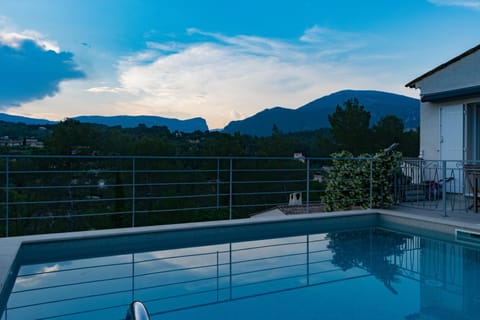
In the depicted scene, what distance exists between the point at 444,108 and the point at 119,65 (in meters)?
9.06

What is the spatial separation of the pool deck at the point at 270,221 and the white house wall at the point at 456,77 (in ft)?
9.28

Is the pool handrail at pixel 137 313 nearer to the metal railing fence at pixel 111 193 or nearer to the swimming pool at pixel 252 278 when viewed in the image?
the swimming pool at pixel 252 278

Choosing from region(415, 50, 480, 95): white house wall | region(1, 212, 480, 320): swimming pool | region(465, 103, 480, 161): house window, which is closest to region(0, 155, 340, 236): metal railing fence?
region(415, 50, 480, 95): white house wall

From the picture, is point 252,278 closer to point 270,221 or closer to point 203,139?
point 270,221

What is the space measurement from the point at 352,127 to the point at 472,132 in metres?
11.3

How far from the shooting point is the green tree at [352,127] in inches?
723

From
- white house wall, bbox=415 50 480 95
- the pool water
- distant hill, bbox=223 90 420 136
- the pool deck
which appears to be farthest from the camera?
distant hill, bbox=223 90 420 136

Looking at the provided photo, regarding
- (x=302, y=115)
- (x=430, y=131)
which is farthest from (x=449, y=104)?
(x=302, y=115)

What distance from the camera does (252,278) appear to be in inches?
141

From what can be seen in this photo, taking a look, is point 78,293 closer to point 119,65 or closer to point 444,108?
point 444,108

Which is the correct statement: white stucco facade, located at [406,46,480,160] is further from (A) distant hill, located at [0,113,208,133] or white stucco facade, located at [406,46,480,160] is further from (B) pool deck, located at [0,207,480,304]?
(A) distant hill, located at [0,113,208,133]

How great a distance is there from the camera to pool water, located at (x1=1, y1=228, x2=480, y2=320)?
2.84 meters

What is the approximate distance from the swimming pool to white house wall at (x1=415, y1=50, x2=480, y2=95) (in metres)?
3.76

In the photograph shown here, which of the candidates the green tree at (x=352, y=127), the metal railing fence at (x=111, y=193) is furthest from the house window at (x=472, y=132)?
the green tree at (x=352, y=127)
